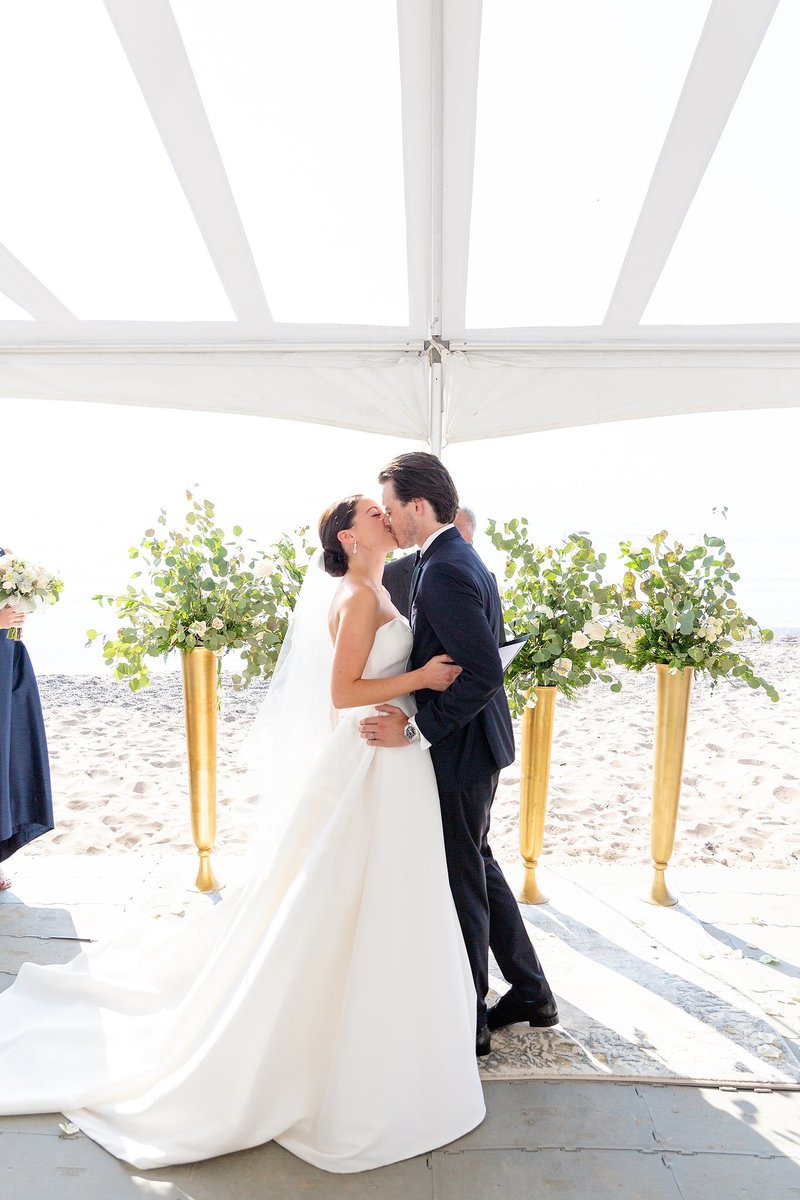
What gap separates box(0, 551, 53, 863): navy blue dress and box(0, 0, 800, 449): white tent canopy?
4.07 ft

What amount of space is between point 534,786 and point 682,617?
3.29 feet

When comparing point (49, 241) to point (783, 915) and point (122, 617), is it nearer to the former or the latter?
point (122, 617)

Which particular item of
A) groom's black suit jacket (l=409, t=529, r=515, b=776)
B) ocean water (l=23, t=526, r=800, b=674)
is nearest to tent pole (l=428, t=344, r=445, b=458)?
groom's black suit jacket (l=409, t=529, r=515, b=776)

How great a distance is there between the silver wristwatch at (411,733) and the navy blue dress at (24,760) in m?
2.10

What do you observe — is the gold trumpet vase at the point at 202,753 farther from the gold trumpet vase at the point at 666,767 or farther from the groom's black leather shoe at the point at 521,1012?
the gold trumpet vase at the point at 666,767

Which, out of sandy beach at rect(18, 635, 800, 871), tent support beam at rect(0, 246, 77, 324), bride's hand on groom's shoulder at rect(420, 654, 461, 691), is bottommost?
sandy beach at rect(18, 635, 800, 871)

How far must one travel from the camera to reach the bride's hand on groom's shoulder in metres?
2.63

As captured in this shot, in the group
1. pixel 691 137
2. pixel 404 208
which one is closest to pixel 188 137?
pixel 404 208

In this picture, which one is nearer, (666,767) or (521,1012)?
(521,1012)

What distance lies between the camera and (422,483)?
8.98 ft

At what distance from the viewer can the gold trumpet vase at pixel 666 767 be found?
3.98 meters

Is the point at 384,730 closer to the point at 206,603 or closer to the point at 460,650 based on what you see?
the point at 460,650

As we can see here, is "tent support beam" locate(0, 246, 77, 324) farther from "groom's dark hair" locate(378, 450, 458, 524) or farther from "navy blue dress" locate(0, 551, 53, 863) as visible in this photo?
"groom's dark hair" locate(378, 450, 458, 524)

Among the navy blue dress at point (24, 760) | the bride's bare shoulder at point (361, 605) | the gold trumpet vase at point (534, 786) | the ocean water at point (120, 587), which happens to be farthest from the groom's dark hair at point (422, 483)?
the ocean water at point (120, 587)
